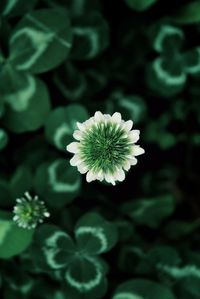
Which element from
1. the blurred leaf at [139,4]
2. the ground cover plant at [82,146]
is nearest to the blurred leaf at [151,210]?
the ground cover plant at [82,146]

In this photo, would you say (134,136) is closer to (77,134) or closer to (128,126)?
(128,126)

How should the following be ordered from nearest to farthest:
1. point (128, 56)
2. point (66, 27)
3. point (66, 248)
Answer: point (66, 248) → point (66, 27) → point (128, 56)

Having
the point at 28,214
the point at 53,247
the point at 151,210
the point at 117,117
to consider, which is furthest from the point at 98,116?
the point at 151,210

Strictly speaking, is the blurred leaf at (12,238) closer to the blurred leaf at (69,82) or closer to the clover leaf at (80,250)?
the clover leaf at (80,250)

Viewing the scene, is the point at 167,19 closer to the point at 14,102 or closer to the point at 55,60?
the point at 55,60

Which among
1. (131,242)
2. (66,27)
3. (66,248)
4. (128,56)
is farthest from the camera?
(128,56)

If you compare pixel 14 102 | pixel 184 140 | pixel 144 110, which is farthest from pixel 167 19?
pixel 14 102
